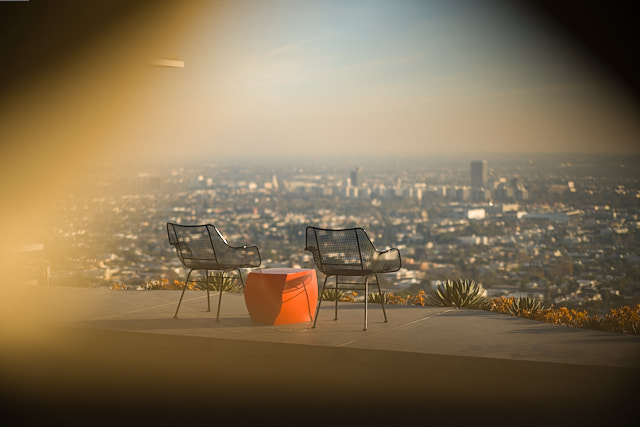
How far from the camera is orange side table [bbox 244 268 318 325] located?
6.30m

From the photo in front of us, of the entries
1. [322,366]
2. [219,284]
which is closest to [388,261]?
[322,366]

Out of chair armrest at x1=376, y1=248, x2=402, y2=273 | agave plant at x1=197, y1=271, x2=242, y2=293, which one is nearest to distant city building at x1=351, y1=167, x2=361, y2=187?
agave plant at x1=197, y1=271, x2=242, y2=293

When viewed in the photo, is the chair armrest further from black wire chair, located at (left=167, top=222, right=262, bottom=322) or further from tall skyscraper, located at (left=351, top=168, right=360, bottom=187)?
tall skyscraper, located at (left=351, top=168, right=360, bottom=187)

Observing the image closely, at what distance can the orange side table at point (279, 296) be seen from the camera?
20.7 feet

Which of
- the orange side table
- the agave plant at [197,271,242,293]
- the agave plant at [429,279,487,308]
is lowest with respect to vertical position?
the agave plant at [197,271,242,293]

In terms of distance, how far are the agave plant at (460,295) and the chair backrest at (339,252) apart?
200cm

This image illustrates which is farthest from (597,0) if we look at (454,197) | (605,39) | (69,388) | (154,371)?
(454,197)

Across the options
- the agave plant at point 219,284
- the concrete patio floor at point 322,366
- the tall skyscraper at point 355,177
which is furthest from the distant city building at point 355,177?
the concrete patio floor at point 322,366

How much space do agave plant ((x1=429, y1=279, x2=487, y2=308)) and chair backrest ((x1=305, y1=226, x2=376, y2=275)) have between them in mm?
2003

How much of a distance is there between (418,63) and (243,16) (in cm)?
409

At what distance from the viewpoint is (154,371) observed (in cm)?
567

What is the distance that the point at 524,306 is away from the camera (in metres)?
7.70

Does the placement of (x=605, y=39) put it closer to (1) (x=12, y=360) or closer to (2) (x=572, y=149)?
(1) (x=12, y=360)

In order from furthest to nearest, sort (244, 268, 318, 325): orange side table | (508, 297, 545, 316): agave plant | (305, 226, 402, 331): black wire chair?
(508, 297, 545, 316): agave plant, (244, 268, 318, 325): orange side table, (305, 226, 402, 331): black wire chair
